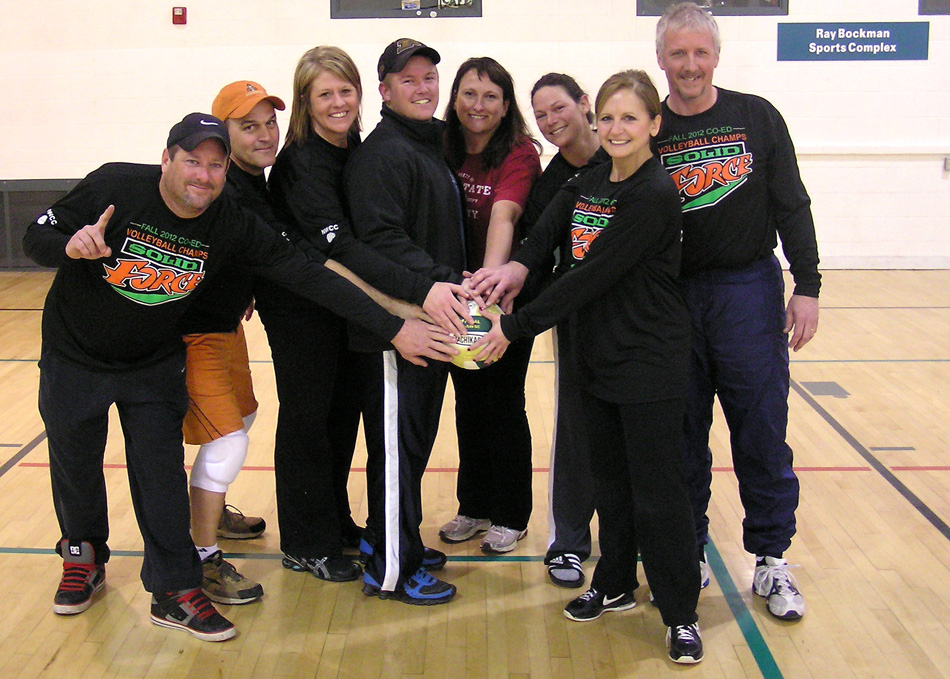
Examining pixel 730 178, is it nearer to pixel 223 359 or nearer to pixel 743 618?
pixel 743 618

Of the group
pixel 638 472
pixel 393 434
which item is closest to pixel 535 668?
pixel 638 472

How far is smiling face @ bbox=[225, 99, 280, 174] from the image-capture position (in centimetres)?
262

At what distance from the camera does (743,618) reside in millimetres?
2566

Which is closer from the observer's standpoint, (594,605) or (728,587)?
(594,605)

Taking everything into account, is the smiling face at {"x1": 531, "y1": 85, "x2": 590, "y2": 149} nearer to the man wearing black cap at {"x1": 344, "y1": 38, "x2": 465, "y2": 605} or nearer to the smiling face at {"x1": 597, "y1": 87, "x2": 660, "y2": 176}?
the man wearing black cap at {"x1": 344, "y1": 38, "x2": 465, "y2": 605}

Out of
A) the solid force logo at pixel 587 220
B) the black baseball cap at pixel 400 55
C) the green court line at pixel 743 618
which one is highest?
the black baseball cap at pixel 400 55

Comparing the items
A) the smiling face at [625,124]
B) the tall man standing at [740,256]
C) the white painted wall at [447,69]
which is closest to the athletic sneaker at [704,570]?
the tall man standing at [740,256]

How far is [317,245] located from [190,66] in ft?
19.3

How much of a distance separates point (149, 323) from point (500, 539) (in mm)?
1267

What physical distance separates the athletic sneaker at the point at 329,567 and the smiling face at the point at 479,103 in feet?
4.33

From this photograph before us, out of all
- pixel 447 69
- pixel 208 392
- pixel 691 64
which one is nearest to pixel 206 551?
pixel 208 392

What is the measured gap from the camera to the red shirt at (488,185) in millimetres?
2760

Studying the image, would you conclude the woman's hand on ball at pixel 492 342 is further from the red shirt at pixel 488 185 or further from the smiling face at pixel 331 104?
the smiling face at pixel 331 104

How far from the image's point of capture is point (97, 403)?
2441 mm
